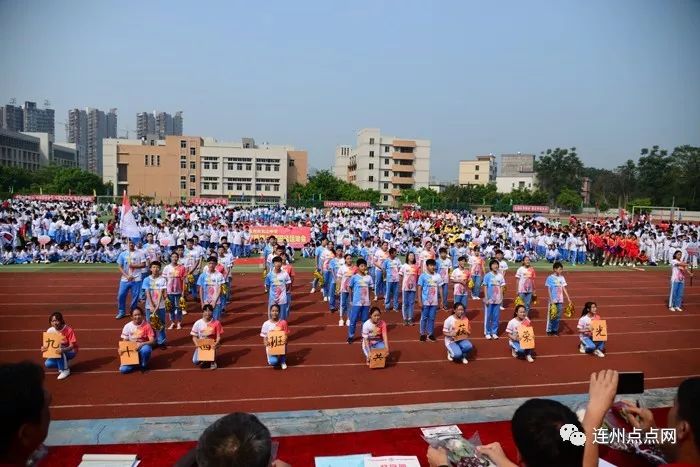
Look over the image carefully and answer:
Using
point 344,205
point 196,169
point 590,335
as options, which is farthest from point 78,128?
point 590,335

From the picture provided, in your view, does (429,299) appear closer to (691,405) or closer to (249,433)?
(691,405)

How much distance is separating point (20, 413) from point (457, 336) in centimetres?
772

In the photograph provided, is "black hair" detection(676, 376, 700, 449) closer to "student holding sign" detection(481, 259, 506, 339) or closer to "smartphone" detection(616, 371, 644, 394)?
"smartphone" detection(616, 371, 644, 394)

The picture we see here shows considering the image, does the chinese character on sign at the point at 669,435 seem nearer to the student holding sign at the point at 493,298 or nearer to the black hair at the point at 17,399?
the black hair at the point at 17,399

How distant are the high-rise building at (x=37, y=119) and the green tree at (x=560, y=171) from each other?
157356 millimetres

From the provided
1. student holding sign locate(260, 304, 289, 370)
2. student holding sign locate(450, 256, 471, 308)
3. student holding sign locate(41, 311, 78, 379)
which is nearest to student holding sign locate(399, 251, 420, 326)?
student holding sign locate(450, 256, 471, 308)

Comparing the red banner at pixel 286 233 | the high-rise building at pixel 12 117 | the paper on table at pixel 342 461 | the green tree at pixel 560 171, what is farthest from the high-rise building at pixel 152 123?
the paper on table at pixel 342 461

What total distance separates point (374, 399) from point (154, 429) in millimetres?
3275

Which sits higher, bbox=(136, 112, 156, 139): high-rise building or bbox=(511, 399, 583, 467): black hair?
bbox=(136, 112, 156, 139): high-rise building

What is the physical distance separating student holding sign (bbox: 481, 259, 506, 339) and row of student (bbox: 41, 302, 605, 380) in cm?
88

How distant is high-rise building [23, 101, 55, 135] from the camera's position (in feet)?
515

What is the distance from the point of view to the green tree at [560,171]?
70.1m

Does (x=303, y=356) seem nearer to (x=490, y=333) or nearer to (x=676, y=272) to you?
(x=490, y=333)

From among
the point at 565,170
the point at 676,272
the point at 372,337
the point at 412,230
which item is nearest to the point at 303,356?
the point at 372,337
